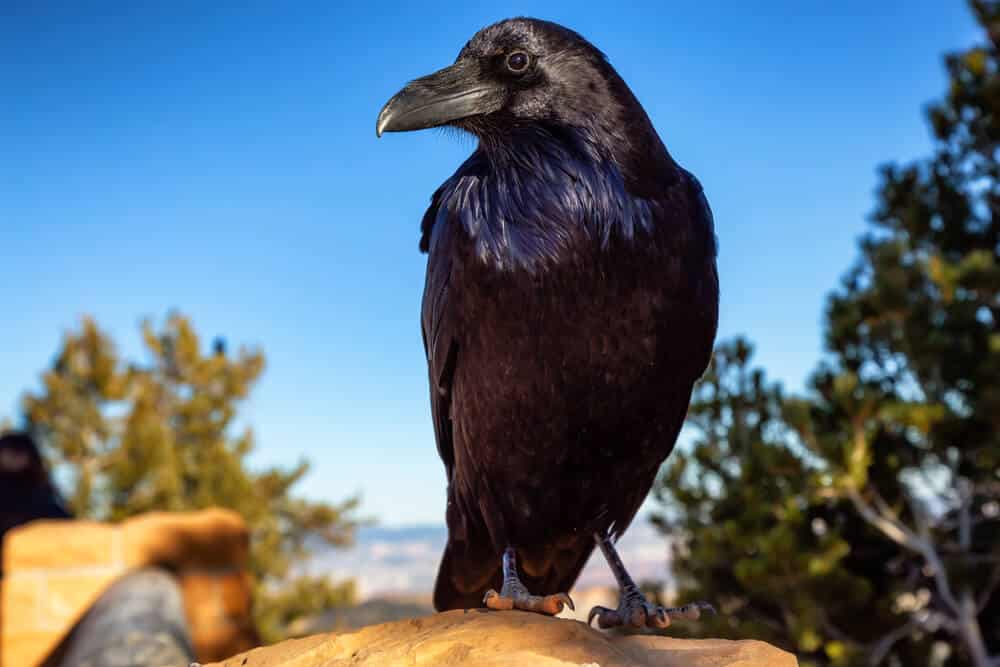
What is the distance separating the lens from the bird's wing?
9.34 feet

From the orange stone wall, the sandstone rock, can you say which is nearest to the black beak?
the sandstone rock

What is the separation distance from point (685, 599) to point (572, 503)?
603 centimetres

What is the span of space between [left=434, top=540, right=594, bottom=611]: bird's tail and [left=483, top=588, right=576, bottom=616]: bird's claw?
0.38 m

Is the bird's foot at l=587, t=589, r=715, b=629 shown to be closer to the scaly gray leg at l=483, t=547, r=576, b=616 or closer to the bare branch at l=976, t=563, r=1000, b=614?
the scaly gray leg at l=483, t=547, r=576, b=616

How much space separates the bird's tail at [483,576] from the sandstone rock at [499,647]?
48cm

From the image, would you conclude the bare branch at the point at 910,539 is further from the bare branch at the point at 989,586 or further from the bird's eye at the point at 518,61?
the bird's eye at the point at 518,61

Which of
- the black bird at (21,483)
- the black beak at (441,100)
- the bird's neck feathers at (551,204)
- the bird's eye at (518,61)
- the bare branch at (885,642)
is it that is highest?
the bird's eye at (518,61)

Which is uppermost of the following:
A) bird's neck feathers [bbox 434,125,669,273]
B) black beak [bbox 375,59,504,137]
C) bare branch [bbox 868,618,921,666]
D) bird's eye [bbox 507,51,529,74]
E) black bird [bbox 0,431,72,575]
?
bird's eye [bbox 507,51,529,74]

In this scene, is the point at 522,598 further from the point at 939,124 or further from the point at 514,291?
the point at 939,124

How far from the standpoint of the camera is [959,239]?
9.61 m

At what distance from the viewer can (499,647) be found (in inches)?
87.0

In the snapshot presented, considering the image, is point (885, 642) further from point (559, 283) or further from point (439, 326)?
point (559, 283)

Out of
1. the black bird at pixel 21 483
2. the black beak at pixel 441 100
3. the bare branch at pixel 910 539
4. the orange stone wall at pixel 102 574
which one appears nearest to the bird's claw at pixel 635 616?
the black beak at pixel 441 100

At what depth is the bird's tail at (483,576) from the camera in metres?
3.05
